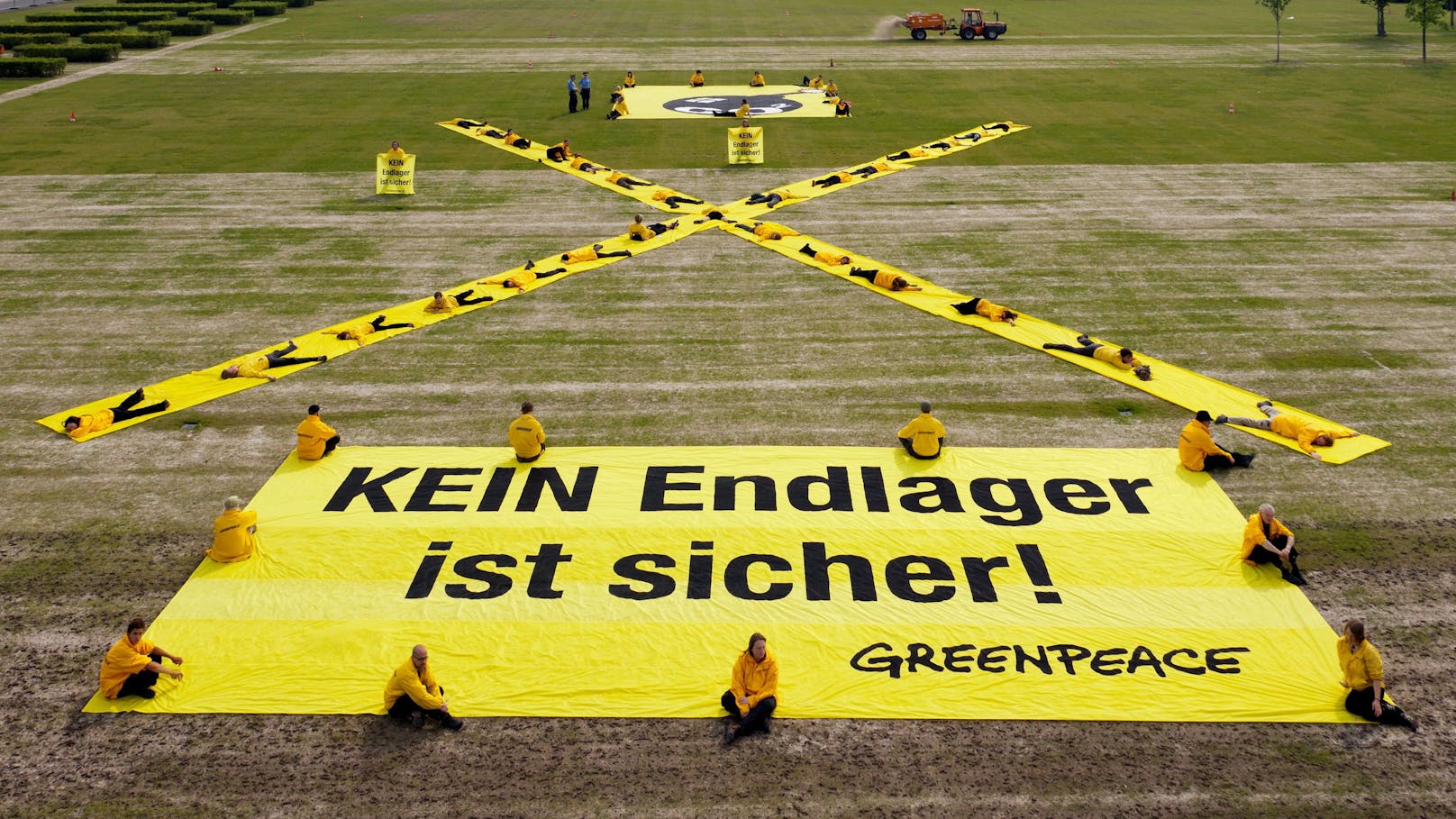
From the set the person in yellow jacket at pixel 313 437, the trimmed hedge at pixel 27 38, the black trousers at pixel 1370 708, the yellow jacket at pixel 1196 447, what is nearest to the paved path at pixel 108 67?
the trimmed hedge at pixel 27 38

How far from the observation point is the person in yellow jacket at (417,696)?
1154 centimetres

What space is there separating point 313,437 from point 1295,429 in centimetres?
1627

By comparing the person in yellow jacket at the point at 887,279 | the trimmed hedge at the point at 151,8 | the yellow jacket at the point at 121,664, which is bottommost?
the yellow jacket at the point at 121,664

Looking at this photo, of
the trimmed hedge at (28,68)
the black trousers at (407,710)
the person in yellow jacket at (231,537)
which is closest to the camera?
the black trousers at (407,710)

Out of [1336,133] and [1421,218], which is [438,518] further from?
[1336,133]

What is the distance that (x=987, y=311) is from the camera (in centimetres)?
2288

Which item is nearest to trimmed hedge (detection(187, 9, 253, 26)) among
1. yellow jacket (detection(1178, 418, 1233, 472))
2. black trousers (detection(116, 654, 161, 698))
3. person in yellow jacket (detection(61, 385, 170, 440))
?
person in yellow jacket (detection(61, 385, 170, 440))

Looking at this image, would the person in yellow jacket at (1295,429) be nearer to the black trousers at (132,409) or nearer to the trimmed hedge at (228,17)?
the black trousers at (132,409)

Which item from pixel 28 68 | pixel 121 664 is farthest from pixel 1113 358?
pixel 28 68

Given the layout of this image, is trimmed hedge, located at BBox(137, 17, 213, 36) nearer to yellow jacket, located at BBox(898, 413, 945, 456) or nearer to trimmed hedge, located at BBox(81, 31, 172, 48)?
trimmed hedge, located at BBox(81, 31, 172, 48)

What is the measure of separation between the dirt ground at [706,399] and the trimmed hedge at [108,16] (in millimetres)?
42405

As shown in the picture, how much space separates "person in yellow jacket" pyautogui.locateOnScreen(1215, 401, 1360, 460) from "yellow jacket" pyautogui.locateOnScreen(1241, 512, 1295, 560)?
3.82m

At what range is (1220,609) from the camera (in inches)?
523

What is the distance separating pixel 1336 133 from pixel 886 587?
114 ft
